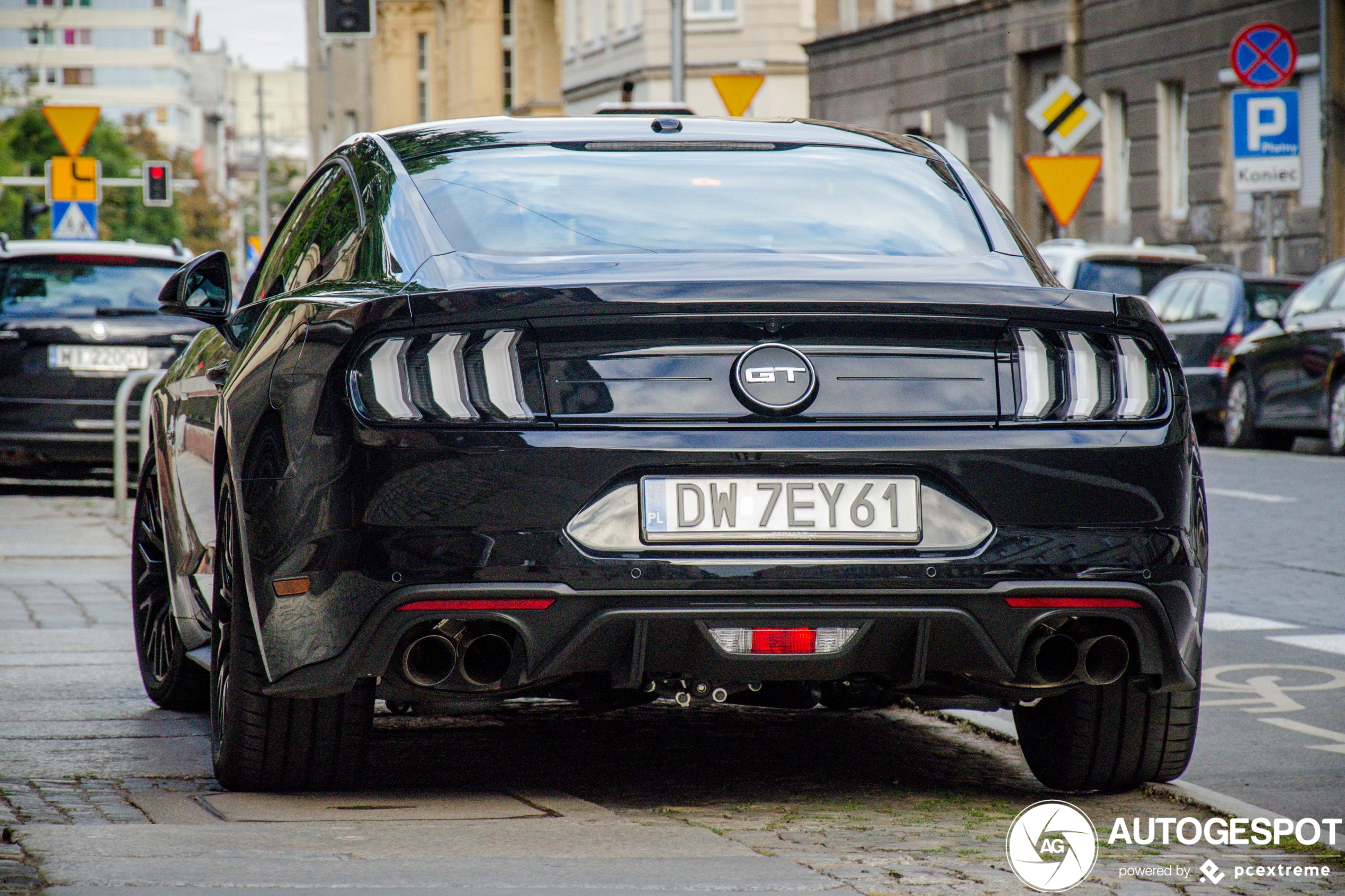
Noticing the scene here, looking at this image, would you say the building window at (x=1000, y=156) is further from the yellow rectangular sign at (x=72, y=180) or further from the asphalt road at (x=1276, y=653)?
the asphalt road at (x=1276, y=653)

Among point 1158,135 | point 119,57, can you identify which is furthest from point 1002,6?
point 119,57

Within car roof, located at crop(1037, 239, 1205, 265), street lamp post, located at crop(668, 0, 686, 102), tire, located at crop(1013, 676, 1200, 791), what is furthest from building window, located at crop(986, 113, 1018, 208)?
tire, located at crop(1013, 676, 1200, 791)

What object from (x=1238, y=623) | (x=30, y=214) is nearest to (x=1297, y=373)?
(x=1238, y=623)

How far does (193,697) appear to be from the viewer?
662cm

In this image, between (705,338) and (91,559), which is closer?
(705,338)

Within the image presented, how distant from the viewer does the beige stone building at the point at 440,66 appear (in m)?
75.4

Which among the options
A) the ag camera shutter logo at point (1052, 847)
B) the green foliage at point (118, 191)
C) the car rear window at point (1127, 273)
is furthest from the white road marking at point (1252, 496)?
the green foliage at point (118, 191)

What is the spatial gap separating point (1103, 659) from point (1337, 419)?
563 inches

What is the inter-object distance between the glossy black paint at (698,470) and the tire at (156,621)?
5.76 ft

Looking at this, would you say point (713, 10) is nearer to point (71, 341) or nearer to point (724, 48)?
point (724, 48)

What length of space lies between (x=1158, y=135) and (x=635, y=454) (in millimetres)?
29905

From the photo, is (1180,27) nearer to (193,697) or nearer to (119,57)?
(193,697)

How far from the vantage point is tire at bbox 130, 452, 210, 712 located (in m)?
6.53

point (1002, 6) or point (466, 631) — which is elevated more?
point (1002, 6)
